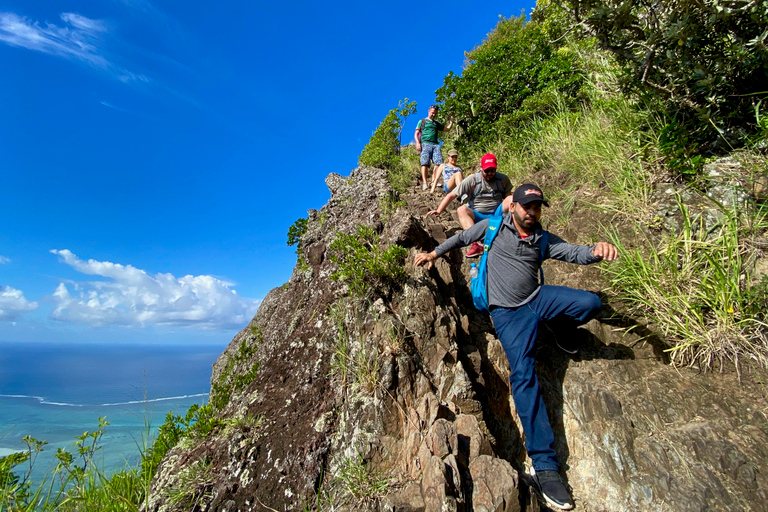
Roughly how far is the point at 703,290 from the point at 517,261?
6.35 feet

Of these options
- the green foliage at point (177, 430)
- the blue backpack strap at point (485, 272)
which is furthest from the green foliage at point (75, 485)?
the blue backpack strap at point (485, 272)

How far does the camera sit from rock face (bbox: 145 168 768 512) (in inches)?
107

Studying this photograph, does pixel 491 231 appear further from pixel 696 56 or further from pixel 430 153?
pixel 430 153

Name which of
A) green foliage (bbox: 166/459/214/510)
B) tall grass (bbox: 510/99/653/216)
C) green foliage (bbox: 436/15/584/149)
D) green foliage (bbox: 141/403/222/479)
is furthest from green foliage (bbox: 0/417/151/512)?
green foliage (bbox: 436/15/584/149)

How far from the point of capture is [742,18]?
13.7 ft

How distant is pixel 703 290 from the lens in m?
3.69

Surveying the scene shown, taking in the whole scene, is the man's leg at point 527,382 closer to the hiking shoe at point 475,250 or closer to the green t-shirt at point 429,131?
the hiking shoe at point 475,250

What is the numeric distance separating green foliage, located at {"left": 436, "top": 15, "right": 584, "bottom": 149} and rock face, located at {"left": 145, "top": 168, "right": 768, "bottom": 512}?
6.33m

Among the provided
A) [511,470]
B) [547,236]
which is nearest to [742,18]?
[547,236]

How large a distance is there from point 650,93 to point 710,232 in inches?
93.5

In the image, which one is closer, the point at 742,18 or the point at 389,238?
the point at 742,18

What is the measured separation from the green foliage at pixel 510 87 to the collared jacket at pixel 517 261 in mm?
6579

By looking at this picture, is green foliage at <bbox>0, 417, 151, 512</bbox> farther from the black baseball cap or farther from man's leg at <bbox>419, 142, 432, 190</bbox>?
man's leg at <bbox>419, 142, 432, 190</bbox>

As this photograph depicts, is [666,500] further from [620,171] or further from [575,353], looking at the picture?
[620,171]
